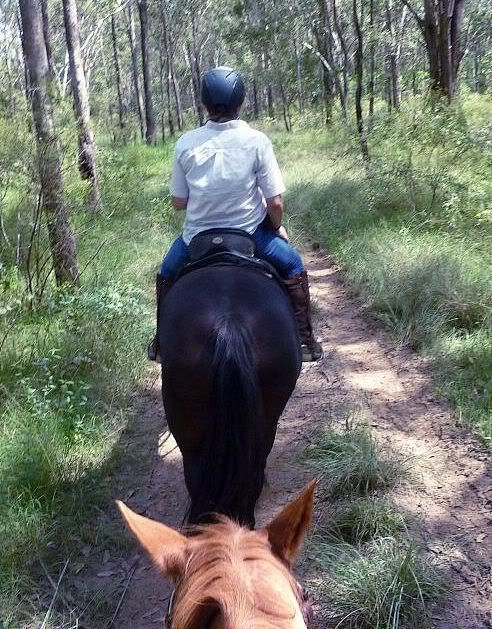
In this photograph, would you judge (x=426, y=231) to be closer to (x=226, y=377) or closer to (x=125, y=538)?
(x=125, y=538)

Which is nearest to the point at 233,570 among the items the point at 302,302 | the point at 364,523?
the point at 364,523

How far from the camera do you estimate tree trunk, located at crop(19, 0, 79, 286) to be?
5.38 meters

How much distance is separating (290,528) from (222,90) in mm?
2567

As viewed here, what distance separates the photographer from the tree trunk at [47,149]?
538 centimetres

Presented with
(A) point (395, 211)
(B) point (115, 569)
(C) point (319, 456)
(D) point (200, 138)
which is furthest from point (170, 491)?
(A) point (395, 211)

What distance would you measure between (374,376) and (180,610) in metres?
4.06

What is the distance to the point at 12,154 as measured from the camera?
533cm

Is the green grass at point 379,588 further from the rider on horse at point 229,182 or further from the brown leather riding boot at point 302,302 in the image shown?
the rider on horse at point 229,182

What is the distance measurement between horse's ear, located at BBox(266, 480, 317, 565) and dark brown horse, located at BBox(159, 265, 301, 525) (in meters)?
1.01

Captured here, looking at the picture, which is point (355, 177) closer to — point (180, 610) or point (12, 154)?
point (12, 154)

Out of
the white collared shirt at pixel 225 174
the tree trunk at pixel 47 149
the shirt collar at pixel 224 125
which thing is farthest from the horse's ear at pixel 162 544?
the tree trunk at pixel 47 149

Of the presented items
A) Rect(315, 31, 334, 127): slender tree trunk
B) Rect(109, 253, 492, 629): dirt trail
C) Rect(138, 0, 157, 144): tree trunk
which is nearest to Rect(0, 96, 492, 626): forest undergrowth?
Rect(109, 253, 492, 629): dirt trail

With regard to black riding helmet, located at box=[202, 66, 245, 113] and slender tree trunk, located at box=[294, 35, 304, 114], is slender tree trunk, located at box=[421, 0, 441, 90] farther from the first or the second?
slender tree trunk, located at box=[294, 35, 304, 114]

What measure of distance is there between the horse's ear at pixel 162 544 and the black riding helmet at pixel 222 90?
97.6 inches
